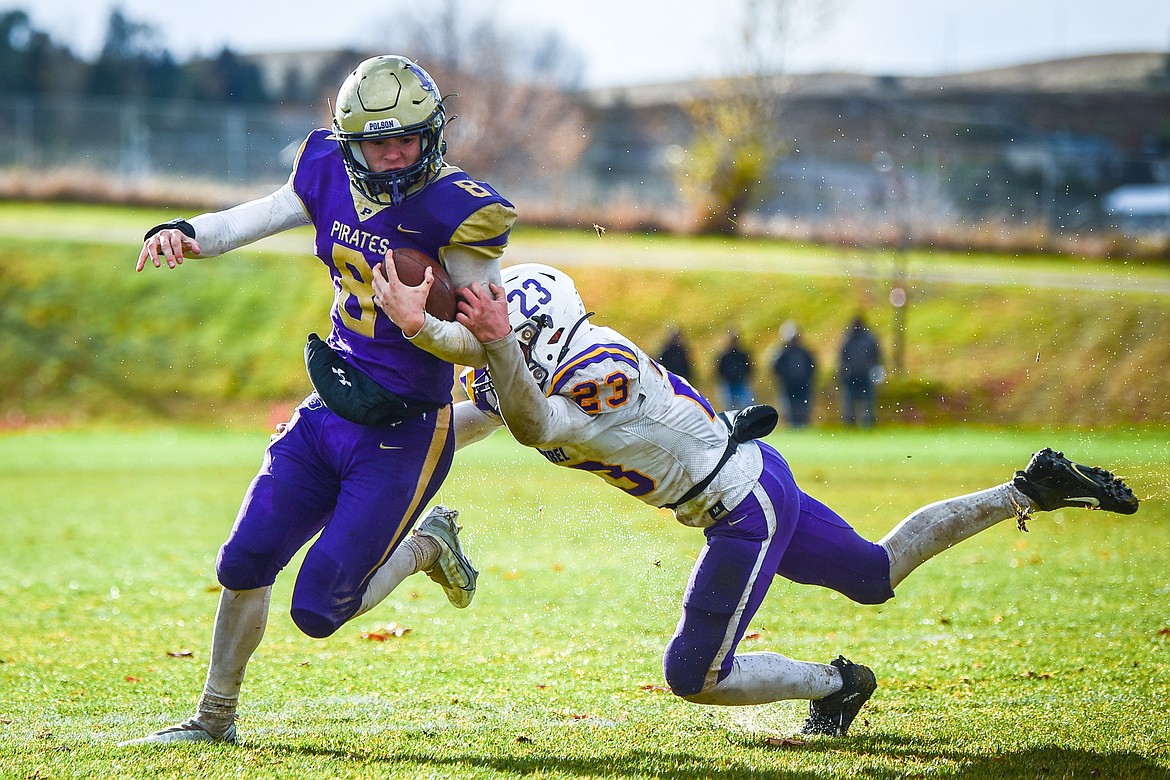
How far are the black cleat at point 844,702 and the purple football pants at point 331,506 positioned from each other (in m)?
1.76

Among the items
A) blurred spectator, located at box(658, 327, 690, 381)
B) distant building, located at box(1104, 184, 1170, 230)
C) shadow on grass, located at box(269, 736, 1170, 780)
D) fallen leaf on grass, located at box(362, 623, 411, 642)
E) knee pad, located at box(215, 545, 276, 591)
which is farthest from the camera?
distant building, located at box(1104, 184, 1170, 230)

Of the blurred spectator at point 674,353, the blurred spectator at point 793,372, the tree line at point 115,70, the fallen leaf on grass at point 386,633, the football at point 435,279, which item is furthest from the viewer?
the tree line at point 115,70

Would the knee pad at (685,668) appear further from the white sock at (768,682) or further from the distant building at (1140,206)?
the distant building at (1140,206)

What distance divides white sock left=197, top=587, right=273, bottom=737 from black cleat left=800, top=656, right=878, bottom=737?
216 cm

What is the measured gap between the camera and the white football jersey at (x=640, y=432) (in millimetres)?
3992

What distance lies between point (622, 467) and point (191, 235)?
178 cm

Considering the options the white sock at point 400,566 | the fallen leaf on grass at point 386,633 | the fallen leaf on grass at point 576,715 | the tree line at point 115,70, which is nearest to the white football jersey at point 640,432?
the white sock at point 400,566

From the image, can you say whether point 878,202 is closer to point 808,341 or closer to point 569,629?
point 808,341

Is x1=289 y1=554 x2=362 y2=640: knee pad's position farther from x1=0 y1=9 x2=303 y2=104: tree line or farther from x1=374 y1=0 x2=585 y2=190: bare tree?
x1=0 y1=9 x2=303 y2=104: tree line

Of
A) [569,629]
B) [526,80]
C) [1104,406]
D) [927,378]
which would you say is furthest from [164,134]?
[569,629]

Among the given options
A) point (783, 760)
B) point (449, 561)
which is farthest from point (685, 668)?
point (449, 561)

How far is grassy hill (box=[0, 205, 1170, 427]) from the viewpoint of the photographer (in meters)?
20.8

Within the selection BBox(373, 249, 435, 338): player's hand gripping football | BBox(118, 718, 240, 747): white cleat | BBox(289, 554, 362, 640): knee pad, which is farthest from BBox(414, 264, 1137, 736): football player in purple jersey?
BBox(118, 718, 240, 747): white cleat

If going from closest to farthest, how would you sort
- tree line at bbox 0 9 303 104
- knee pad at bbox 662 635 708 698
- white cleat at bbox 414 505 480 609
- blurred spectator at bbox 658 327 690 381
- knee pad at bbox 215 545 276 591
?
knee pad at bbox 215 545 276 591 < knee pad at bbox 662 635 708 698 < white cleat at bbox 414 505 480 609 < blurred spectator at bbox 658 327 690 381 < tree line at bbox 0 9 303 104
